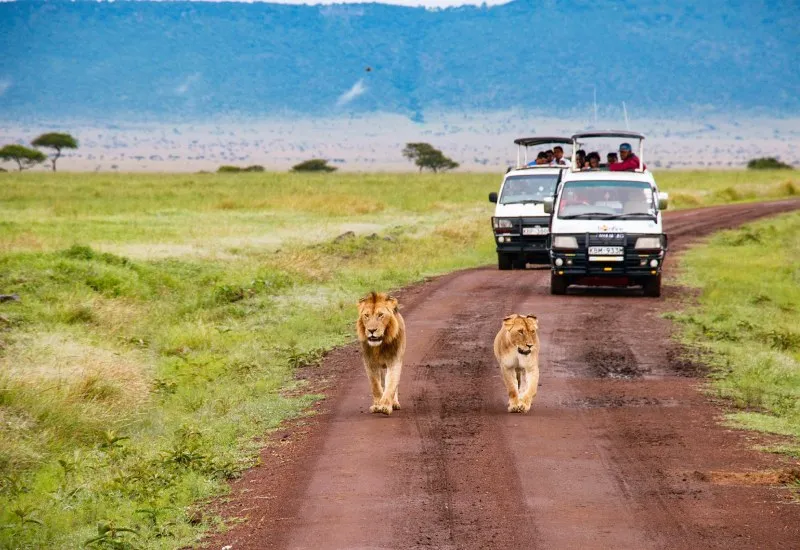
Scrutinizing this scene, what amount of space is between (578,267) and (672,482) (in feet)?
38.9

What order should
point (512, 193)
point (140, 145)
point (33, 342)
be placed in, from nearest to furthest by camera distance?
point (33, 342)
point (512, 193)
point (140, 145)

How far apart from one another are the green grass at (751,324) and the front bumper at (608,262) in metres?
1.05

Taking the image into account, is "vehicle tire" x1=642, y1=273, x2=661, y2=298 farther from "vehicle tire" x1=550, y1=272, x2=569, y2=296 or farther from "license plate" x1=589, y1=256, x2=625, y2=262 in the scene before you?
"vehicle tire" x1=550, y1=272, x2=569, y2=296

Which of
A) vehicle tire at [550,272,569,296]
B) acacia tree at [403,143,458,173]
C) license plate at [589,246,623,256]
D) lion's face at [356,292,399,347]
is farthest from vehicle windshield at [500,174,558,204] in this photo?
acacia tree at [403,143,458,173]

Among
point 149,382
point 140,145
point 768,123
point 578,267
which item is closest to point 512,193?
point 578,267

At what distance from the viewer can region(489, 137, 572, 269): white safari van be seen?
25188 millimetres

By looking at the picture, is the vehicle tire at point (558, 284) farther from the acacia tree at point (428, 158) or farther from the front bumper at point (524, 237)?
the acacia tree at point (428, 158)

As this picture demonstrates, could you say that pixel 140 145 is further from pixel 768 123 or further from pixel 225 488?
pixel 225 488

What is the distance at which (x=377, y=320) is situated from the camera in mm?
10578

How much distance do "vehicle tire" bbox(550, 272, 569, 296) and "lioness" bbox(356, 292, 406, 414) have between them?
9791 mm

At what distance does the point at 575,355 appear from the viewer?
14.9 m

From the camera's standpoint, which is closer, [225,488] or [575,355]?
[225,488]

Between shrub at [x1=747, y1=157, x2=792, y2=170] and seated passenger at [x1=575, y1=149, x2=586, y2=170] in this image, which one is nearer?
seated passenger at [x1=575, y1=149, x2=586, y2=170]

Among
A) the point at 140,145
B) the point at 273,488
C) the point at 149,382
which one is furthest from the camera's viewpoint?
the point at 140,145
